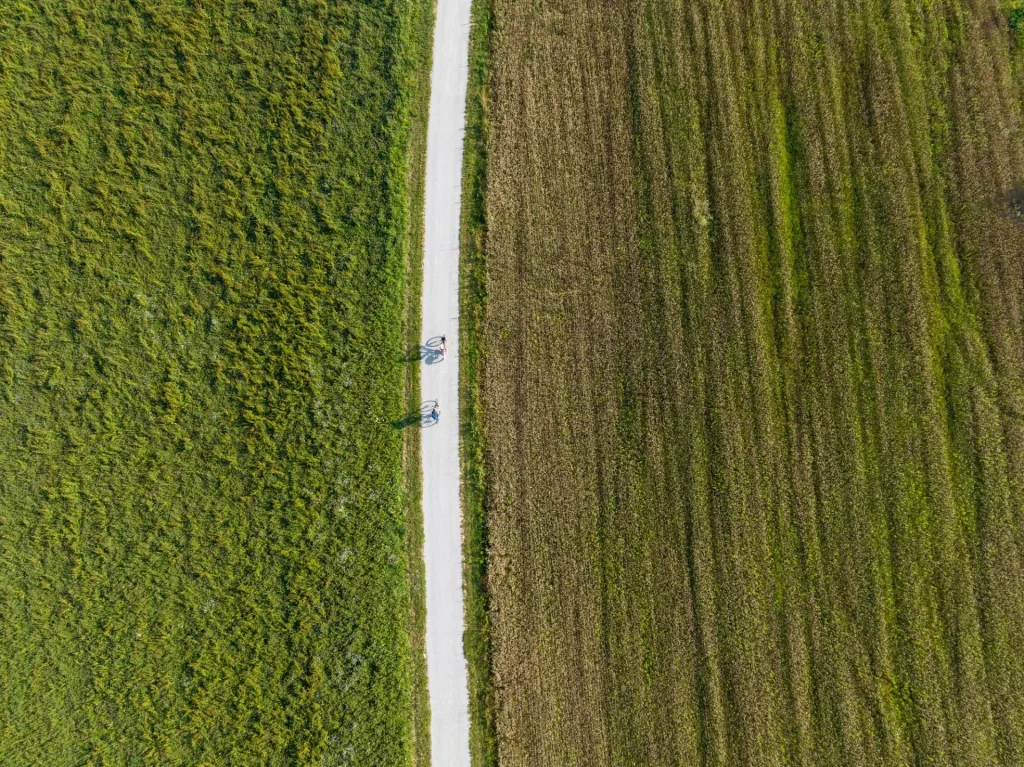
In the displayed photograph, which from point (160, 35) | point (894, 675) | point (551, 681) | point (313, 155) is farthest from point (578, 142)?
point (894, 675)

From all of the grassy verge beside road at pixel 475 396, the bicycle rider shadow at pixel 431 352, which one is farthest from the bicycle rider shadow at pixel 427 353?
the grassy verge beside road at pixel 475 396

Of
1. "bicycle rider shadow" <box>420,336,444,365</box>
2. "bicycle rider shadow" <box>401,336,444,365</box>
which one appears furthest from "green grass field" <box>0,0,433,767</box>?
"bicycle rider shadow" <box>420,336,444,365</box>

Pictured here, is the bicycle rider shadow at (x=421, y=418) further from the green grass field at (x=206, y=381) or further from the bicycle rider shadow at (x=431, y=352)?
the bicycle rider shadow at (x=431, y=352)

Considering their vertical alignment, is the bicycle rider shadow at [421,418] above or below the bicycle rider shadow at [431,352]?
below

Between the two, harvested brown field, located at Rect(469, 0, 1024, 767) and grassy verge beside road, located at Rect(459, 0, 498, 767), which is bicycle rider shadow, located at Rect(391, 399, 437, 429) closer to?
grassy verge beside road, located at Rect(459, 0, 498, 767)

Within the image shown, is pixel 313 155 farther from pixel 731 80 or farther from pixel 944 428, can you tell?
pixel 944 428

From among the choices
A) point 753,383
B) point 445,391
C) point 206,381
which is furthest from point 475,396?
point 753,383

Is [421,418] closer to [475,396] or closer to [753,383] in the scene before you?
[475,396]
